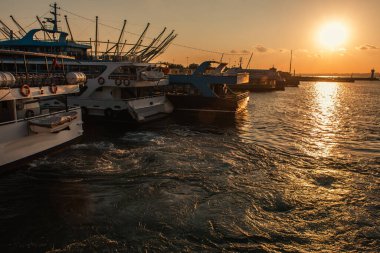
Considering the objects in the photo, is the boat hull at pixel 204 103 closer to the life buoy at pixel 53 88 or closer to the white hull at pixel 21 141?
the life buoy at pixel 53 88

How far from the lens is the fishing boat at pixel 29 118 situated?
54.3 ft

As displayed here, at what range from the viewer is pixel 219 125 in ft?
110

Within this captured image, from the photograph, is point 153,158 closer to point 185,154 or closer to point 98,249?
point 185,154

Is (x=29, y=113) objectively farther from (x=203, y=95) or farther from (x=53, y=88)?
(x=203, y=95)

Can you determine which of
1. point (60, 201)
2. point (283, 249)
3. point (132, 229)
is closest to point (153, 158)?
point (60, 201)

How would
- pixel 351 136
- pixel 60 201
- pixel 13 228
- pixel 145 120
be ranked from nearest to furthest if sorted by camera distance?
pixel 13 228 → pixel 60 201 → pixel 351 136 → pixel 145 120

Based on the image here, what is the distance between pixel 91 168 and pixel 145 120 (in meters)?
15.5

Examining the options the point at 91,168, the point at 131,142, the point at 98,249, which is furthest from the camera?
the point at 131,142

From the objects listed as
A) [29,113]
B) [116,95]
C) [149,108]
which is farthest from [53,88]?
[149,108]

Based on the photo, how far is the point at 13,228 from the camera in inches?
441

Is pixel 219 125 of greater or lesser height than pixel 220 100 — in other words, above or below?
below

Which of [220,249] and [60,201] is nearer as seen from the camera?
[220,249]

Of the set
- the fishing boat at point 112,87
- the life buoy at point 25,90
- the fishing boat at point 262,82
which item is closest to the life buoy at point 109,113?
the fishing boat at point 112,87

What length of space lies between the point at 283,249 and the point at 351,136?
22.6 meters
